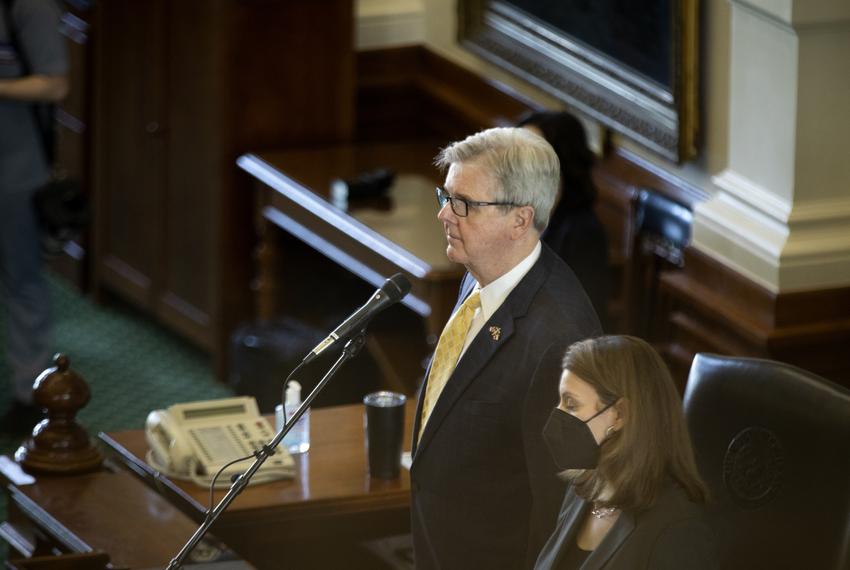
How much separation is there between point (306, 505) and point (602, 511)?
3.67 feet

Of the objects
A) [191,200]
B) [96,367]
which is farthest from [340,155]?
[96,367]

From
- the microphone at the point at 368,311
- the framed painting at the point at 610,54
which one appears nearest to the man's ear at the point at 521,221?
the microphone at the point at 368,311

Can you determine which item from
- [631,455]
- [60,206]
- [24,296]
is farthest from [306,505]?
[24,296]

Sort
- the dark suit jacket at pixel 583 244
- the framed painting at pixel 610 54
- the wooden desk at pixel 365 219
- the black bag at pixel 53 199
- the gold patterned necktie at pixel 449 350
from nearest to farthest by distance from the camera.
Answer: the gold patterned necktie at pixel 449 350, the dark suit jacket at pixel 583 244, the framed painting at pixel 610 54, the wooden desk at pixel 365 219, the black bag at pixel 53 199

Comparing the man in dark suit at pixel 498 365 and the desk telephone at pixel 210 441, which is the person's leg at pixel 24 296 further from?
the man in dark suit at pixel 498 365

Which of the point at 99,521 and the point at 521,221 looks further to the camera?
the point at 99,521

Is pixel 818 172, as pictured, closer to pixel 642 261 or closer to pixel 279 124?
pixel 642 261

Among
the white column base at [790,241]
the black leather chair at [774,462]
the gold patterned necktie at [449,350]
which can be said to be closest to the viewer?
the black leather chair at [774,462]

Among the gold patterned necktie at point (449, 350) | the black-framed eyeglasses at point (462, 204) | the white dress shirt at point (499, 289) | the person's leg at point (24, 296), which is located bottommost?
the person's leg at point (24, 296)

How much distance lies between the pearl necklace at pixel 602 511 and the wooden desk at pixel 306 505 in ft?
3.48

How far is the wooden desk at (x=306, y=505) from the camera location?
371 centimetres

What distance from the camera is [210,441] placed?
3.88 metres

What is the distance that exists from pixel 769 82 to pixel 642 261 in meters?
1.30

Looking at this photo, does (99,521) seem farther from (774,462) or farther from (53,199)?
(53,199)
